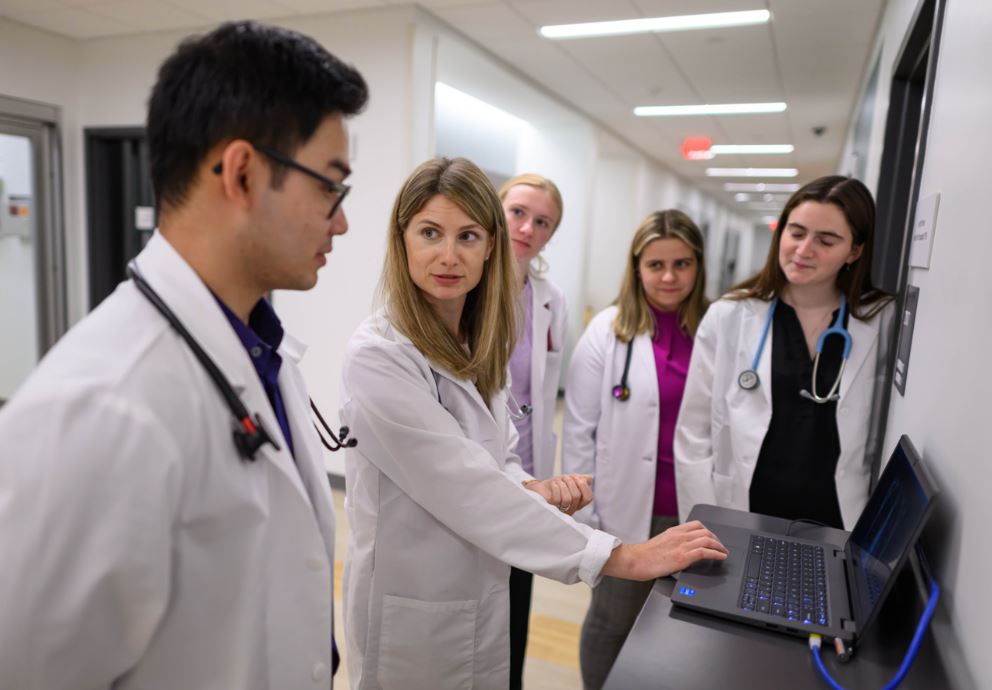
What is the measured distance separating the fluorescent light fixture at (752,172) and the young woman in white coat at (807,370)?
8.39 metres

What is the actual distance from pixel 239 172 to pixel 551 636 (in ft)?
7.14

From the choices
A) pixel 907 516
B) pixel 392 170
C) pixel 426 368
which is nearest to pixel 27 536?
pixel 426 368

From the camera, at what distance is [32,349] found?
4.43 meters

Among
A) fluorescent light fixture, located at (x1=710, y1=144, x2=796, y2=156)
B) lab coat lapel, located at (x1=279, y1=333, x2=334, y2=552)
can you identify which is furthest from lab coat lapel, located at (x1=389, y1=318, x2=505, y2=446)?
fluorescent light fixture, located at (x1=710, y1=144, x2=796, y2=156)

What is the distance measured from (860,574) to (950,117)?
2.71 feet

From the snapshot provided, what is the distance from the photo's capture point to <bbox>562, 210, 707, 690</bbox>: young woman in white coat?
190 centimetres

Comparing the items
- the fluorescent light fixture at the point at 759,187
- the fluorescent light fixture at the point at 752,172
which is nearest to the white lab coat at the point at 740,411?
the fluorescent light fixture at the point at 752,172

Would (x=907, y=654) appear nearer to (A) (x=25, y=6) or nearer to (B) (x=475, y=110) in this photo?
(A) (x=25, y=6)

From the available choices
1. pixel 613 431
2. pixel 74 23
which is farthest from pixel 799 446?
pixel 74 23

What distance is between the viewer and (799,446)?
61.9 inches

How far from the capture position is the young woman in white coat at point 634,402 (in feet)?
6.24

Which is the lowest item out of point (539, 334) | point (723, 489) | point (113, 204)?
point (723, 489)

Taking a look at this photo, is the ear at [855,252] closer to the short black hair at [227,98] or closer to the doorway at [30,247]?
the short black hair at [227,98]

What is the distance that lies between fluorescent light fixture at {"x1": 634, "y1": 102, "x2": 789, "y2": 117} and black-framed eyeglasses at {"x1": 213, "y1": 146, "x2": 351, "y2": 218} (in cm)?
544
